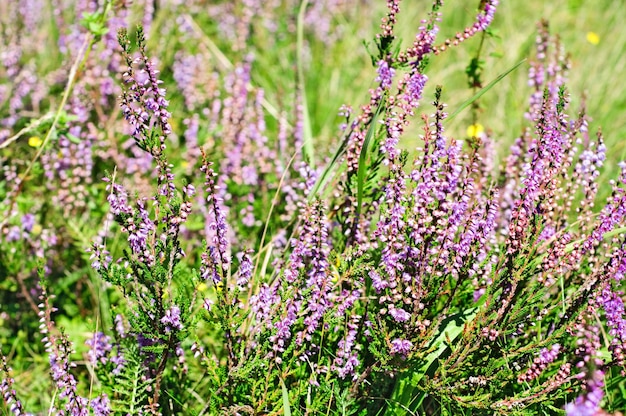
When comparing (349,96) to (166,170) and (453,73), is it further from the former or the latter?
(166,170)

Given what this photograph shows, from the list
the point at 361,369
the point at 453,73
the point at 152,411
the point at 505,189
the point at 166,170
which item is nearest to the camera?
the point at 166,170

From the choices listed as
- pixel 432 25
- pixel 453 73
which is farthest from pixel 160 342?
pixel 453 73

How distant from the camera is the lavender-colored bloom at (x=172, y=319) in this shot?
2308 millimetres

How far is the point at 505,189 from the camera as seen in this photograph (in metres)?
3.53

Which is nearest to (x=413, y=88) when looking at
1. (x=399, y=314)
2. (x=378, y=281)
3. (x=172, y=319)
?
(x=378, y=281)

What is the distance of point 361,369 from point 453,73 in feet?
14.4

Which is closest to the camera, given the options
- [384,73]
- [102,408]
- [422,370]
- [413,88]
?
[422,370]

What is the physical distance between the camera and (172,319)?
2326 millimetres

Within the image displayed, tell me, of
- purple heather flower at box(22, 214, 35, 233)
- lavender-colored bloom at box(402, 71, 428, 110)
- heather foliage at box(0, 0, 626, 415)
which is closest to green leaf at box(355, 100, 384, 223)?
heather foliage at box(0, 0, 626, 415)

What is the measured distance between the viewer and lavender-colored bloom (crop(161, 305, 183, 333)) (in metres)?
2.31

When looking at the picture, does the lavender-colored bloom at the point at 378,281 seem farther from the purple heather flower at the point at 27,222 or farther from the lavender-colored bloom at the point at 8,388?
the purple heather flower at the point at 27,222

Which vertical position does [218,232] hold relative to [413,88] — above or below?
below

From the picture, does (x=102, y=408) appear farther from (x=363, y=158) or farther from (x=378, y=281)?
(x=363, y=158)

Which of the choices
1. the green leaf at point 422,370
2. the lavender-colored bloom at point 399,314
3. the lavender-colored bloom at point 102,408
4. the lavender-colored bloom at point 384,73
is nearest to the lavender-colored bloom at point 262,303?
the lavender-colored bloom at point 399,314
